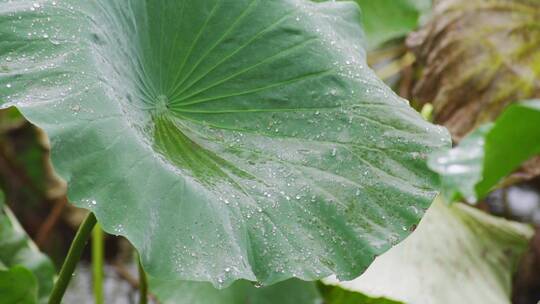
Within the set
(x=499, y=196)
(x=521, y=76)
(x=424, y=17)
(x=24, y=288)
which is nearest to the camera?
(x=24, y=288)

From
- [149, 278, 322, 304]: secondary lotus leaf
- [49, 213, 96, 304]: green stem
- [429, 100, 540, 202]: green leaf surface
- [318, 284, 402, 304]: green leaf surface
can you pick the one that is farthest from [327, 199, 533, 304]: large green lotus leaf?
[429, 100, 540, 202]: green leaf surface

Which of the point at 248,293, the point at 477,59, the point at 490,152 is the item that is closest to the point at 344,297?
the point at 248,293

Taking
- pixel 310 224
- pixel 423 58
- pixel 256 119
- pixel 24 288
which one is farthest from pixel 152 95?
pixel 423 58

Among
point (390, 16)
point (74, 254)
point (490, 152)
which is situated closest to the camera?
point (490, 152)

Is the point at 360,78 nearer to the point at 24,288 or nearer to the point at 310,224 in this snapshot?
the point at 310,224

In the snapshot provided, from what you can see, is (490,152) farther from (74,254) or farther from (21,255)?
(21,255)
